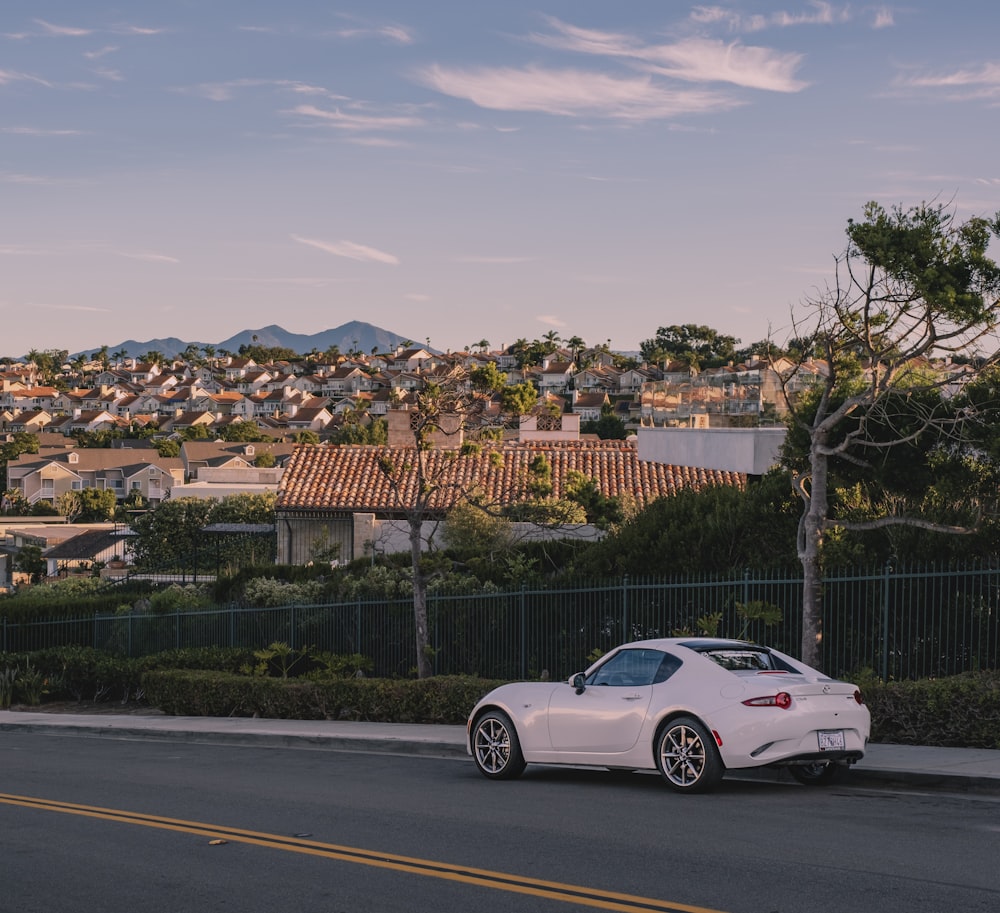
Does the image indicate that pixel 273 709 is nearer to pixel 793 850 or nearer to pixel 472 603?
pixel 472 603

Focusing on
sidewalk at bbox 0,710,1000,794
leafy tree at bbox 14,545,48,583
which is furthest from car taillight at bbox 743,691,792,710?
leafy tree at bbox 14,545,48,583

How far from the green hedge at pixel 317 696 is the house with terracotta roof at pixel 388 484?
39.9 feet

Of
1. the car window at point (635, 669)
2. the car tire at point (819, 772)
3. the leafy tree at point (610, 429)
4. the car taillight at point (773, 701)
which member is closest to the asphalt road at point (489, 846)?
the car tire at point (819, 772)

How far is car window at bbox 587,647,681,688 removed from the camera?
12547 mm

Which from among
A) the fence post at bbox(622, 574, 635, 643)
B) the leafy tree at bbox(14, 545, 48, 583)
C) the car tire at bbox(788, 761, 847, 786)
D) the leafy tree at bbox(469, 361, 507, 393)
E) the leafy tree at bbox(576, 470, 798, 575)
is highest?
the leafy tree at bbox(469, 361, 507, 393)

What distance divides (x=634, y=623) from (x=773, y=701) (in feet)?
30.3

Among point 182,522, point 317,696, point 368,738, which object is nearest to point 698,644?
point 368,738

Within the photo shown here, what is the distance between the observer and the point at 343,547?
39.4 meters

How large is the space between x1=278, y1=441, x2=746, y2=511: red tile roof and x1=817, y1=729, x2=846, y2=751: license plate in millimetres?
25102

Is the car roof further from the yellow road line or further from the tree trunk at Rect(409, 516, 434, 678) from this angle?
the tree trunk at Rect(409, 516, 434, 678)

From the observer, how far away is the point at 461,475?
40.8 m

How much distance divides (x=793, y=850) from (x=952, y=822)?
1.79 metres

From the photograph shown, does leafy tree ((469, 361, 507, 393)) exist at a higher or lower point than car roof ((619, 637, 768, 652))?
higher

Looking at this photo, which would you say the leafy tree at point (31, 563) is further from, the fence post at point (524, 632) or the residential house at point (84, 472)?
the residential house at point (84, 472)
